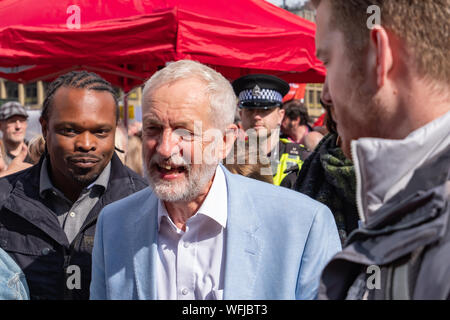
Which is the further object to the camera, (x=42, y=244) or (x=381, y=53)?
(x=42, y=244)

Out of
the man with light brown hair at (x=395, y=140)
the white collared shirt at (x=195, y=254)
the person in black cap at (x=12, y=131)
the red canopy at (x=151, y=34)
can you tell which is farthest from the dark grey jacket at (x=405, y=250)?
the person in black cap at (x=12, y=131)

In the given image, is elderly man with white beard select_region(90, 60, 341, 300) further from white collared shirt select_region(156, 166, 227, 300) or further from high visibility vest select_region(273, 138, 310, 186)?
high visibility vest select_region(273, 138, 310, 186)

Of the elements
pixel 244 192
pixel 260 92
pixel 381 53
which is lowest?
pixel 244 192

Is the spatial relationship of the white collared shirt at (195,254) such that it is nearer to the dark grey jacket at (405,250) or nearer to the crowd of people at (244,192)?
the crowd of people at (244,192)

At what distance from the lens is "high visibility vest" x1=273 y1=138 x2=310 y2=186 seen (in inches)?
160

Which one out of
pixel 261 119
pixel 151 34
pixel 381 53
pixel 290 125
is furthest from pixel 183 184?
pixel 290 125

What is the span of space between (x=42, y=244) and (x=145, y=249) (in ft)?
2.40

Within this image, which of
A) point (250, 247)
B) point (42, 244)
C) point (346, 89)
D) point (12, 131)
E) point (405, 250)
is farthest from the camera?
point (12, 131)

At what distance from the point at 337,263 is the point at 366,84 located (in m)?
0.37

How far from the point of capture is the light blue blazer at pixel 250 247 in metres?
1.75

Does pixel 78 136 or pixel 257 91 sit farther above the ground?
pixel 257 91

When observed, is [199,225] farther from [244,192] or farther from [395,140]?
[395,140]

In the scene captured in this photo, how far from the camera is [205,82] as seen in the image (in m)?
2.01

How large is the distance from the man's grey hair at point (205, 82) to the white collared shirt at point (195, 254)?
32 cm
